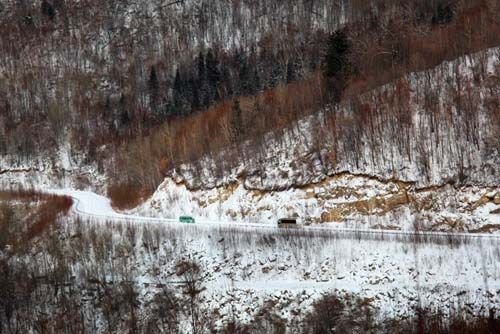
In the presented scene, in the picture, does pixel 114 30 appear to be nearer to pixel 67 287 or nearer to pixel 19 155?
pixel 19 155

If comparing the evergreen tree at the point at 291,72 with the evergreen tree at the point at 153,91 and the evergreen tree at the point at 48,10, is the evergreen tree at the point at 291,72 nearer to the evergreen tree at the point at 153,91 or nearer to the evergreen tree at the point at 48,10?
the evergreen tree at the point at 153,91

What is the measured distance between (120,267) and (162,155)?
858 inches

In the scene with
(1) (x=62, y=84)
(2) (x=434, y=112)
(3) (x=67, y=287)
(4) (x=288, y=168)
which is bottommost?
(3) (x=67, y=287)

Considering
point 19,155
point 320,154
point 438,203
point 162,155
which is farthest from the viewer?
point 19,155

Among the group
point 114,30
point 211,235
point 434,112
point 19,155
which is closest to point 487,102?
point 434,112

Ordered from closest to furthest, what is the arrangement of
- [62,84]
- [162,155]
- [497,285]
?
[497,285]
[162,155]
[62,84]

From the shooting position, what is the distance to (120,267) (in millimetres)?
28359

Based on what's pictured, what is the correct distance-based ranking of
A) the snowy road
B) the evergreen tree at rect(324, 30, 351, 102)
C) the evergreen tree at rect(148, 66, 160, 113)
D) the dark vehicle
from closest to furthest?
the snowy road → the dark vehicle → the evergreen tree at rect(324, 30, 351, 102) → the evergreen tree at rect(148, 66, 160, 113)

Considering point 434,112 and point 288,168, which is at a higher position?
point 434,112

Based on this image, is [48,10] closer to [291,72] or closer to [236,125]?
[291,72]

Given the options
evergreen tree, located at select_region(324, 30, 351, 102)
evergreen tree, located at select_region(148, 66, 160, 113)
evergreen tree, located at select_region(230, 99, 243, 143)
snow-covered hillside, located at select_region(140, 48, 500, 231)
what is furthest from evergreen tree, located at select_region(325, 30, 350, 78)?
evergreen tree, located at select_region(148, 66, 160, 113)

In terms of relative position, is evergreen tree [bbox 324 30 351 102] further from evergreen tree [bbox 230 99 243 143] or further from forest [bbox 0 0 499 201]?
evergreen tree [bbox 230 99 243 143]

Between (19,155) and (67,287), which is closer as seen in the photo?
(67,287)

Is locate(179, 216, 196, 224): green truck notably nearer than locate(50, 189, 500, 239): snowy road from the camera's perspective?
No
